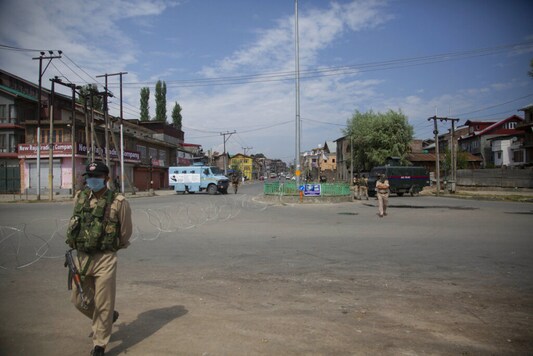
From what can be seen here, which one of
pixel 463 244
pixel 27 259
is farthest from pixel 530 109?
pixel 27 259

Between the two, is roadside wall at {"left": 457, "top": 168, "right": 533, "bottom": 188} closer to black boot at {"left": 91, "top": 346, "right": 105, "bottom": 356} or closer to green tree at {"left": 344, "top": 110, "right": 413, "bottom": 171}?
green tree at {"left": 344, "top": 110, "right": 413, "bottom": 171}

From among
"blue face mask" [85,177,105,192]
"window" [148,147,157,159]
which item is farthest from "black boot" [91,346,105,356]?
"window" [148,147,157,159]

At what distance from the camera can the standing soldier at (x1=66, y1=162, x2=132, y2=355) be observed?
11.8 feet

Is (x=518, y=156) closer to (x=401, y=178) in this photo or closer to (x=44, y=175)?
(x=401, y=178)

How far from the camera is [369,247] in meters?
8.77

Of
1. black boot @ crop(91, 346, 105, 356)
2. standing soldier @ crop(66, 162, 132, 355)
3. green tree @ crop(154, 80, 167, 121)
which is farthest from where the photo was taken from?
green tree @ crop(154, 80, 167, 121)

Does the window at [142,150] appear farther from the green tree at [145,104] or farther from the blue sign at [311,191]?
the blue sign at [311,191]

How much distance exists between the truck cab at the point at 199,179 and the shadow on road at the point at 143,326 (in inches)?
1206

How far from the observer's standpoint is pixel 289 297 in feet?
16.7

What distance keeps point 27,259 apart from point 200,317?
512 centimetres

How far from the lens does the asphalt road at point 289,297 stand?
369 centimetres

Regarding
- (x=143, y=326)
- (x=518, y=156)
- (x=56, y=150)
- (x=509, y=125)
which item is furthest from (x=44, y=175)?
(x=509, y=125)

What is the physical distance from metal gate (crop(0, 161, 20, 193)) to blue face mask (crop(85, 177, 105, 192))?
1573 inches

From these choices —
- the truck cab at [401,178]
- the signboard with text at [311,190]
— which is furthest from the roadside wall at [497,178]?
the signboard with text at [311,190]
